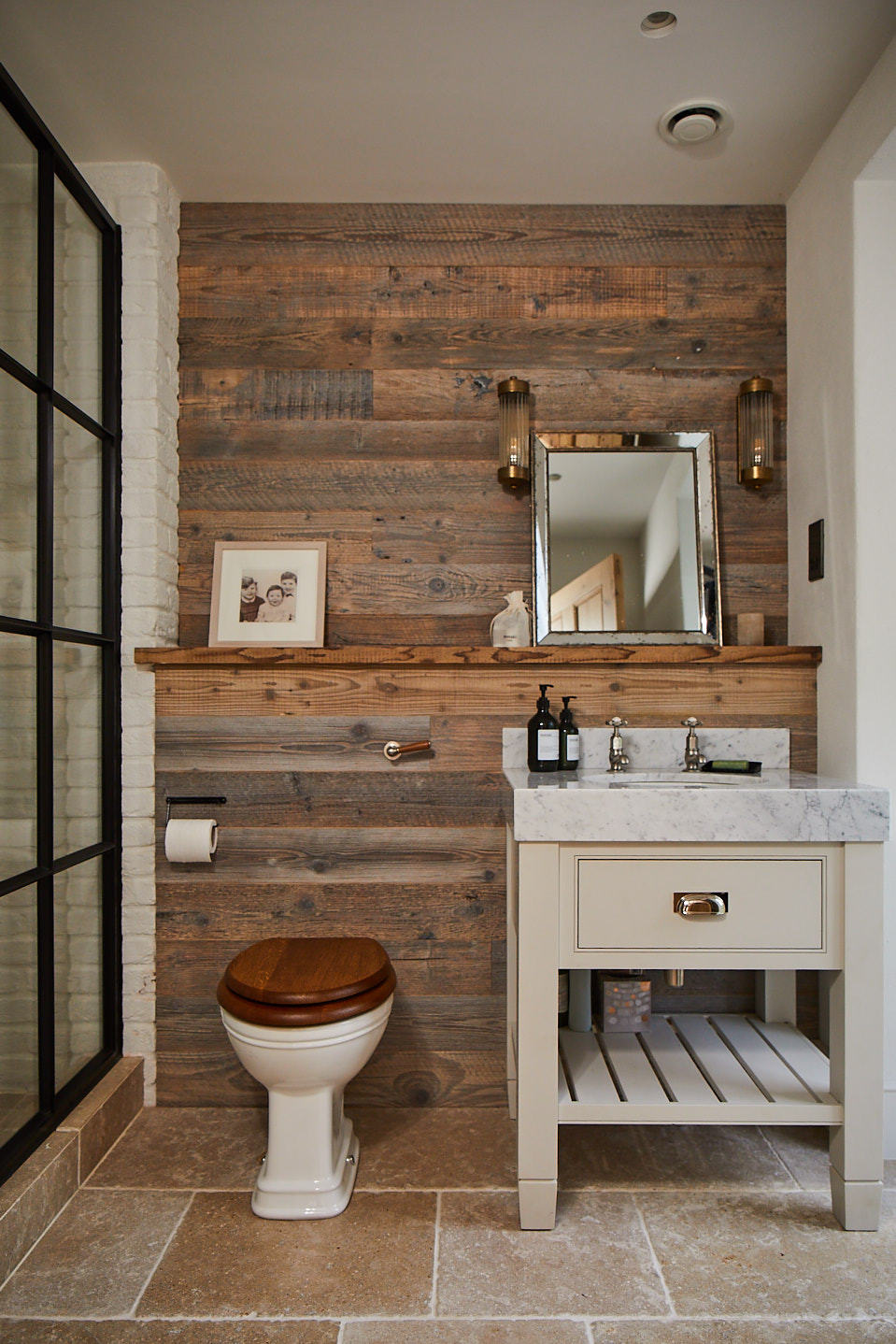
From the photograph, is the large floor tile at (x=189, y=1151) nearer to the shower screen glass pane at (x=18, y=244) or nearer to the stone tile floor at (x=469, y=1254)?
the stone tile floor at (x=469, y=1254)

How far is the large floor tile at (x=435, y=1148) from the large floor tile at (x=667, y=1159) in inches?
6.0

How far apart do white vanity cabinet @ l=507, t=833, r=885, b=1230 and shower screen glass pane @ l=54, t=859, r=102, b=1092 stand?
102 cm

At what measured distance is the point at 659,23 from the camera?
1757mm

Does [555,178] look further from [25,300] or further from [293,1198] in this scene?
[293,1198]

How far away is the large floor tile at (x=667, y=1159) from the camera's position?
6.15ft

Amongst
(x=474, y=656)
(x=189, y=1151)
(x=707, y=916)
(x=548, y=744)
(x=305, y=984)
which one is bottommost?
(x=189, y=1151)

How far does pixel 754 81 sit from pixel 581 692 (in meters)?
1.45

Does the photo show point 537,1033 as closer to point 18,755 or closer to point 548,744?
point 548,744

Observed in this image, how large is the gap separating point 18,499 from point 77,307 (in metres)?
0.59

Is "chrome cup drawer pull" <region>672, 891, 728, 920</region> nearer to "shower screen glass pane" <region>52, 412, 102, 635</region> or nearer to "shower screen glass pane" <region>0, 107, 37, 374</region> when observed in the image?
"shower screen glass pane" <region>52, 412, 102, 635</region>

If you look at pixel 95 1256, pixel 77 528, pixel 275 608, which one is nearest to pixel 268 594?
pixel 275 608

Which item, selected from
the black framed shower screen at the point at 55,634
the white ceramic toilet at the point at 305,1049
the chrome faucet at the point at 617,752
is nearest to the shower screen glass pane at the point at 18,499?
the black framed shower screen at the point at 55,634

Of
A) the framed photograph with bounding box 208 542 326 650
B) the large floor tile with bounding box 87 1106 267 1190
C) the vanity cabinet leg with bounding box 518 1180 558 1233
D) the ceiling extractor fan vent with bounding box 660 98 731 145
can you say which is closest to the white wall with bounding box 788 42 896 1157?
the ceiling extractor fan vent with bounding box 660 98 731 145

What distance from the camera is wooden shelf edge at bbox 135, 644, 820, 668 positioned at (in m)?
2.23
